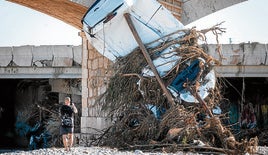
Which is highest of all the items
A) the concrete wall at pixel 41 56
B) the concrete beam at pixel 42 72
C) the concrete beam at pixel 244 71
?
the concrete wall at pixel 41 56

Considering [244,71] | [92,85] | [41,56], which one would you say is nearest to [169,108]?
[92,85]

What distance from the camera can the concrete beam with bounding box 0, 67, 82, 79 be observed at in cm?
1506

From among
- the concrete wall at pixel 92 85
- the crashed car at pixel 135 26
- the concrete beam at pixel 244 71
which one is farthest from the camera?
the concrete beam at pixel 244 71

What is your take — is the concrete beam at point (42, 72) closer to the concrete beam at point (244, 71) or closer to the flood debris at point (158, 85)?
the concrete beam at point (244, 71)

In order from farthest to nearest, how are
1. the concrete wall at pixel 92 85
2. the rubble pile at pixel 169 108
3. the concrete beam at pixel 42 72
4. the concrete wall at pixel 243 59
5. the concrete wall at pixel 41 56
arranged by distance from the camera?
the concrete beam at pixel 42 72
the concrete wall at pixel 41 56
the concrete wall at pixel 243 59
the concrete wall at pixel 92 85
the rubble pile at pixel 169 108

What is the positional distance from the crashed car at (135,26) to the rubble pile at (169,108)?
5.2 inches

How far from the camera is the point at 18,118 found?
64.3ft

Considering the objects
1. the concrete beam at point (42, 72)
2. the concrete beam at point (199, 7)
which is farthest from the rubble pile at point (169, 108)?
the concrete beam at point (42, 72)

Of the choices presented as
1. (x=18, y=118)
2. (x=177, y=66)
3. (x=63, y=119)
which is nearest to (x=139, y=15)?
(x=177, y=66)

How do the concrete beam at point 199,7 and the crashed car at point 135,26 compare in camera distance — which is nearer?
the crashed car at point 135,26

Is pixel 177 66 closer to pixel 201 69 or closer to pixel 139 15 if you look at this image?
pixel 201 69

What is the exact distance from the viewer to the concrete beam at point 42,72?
1506 cm

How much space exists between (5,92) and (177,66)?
1389 cm

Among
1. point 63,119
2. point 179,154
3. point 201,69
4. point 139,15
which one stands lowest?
point 179,154
